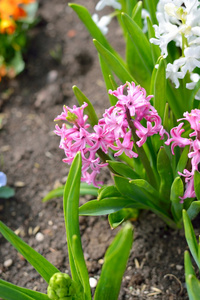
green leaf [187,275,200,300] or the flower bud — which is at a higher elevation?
the flower bud

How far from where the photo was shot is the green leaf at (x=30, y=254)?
3.72ft

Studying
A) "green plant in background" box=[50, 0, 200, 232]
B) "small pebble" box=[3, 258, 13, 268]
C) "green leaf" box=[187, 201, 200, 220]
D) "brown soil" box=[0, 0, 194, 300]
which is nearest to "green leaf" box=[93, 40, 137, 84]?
"green plant in background" box=[50, 0, 200, 232]

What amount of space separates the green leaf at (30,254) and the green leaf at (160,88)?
1.90 ft

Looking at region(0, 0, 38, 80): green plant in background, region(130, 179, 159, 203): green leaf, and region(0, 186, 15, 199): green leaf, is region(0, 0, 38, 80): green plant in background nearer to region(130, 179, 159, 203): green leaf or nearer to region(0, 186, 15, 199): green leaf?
region(0, 186, 15, 199): green leaf

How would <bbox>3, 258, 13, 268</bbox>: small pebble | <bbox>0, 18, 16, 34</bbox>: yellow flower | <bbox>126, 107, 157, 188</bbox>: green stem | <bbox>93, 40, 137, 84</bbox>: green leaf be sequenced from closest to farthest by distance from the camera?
<bbox>126, 107, 157, 188</bbox>: green stem, <bbox>93, 40, 137, 84</bbox>: green leaf, <bbox>3, 258, 13, 268</bbox>: small pebble, <bbox>0, 18, 16, 34</bbox>: yellow flower

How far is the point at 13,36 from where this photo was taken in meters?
2.38

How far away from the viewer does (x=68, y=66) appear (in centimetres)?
241

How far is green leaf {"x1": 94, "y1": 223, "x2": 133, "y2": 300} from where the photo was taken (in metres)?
0.90

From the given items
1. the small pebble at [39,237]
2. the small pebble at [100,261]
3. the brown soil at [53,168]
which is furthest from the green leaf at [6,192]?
the small pebble at [100,261]

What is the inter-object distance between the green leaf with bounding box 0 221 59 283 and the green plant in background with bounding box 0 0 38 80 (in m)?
1.39

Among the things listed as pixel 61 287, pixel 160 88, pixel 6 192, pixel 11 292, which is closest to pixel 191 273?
pixel 61 287

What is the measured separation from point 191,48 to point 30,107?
125 cm

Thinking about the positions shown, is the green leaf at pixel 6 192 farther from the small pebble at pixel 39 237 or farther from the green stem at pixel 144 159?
A: the green stem at pixel 144 159

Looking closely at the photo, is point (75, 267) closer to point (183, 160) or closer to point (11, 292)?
point (11, 292)
